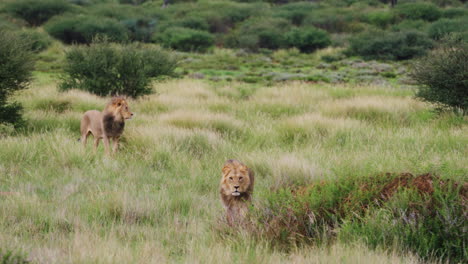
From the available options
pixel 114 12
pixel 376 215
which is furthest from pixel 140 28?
pixel 376 215

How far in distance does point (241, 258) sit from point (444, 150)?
14.6 ft

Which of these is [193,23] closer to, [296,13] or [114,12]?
[114,12]

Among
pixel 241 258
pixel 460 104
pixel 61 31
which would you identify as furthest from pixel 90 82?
pixel 61 31

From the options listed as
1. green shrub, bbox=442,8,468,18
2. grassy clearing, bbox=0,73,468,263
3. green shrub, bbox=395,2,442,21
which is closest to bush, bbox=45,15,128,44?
green shrub, bbox=395,2,442,21

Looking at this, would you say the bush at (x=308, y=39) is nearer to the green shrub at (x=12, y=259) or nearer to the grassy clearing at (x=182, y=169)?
the grassy clearing at (x=182, y=169)

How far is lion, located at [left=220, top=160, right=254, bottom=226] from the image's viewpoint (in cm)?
342

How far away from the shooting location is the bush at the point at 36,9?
44438 millimetres

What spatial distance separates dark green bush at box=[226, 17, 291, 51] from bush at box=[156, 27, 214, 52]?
213 centimetres

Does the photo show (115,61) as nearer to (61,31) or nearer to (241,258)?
(241,258)

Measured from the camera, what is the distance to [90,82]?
38.9 feet

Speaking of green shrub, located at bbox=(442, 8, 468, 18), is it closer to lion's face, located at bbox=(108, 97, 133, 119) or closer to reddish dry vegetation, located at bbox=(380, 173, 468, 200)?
lion's face, located at bbox=(108, 97, 133, 119)

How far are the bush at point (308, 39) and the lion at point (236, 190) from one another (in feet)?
105

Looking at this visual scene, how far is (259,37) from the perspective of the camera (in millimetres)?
36875

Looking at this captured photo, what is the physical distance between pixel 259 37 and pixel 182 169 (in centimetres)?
3207
